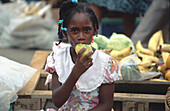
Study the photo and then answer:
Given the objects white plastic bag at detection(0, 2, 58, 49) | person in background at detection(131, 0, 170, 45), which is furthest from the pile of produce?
white plastic bag at detection(0, 2, 58, 49)

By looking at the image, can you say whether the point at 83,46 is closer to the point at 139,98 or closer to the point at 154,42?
the point at 139,98

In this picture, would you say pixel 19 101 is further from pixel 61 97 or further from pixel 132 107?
pixel 132 107

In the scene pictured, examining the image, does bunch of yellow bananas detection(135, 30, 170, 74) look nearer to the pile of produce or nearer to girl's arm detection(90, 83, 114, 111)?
the pile of produce

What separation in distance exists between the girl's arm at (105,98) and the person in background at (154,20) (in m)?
1.99

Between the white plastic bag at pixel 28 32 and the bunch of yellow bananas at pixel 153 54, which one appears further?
the white plastic bag at pixel 28 32

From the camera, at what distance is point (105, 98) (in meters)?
1.53

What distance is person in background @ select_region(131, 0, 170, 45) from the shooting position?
324 cm

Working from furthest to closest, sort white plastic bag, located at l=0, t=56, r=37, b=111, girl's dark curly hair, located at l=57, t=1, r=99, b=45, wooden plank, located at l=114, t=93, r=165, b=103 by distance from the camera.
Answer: wooden plank, located at l=114, t=93, r=165, b=103 < white plastic bag, located at l=0, t=56, r=37, b=111 < girl's dark curly hair, located at l=57, t=1, r=99, b=45

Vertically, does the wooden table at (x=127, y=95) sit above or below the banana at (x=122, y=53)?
below

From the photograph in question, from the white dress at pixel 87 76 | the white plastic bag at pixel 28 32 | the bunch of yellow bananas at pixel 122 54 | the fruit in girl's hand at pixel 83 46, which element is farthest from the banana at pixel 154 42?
the white plastic bag at pixel 28 32

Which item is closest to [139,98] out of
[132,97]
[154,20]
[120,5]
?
[132,97]

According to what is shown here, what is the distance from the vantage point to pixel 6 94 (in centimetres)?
170

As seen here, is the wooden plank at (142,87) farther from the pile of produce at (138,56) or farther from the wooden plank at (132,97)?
the wooden plank at (132,97)

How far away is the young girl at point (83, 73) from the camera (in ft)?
4.85
